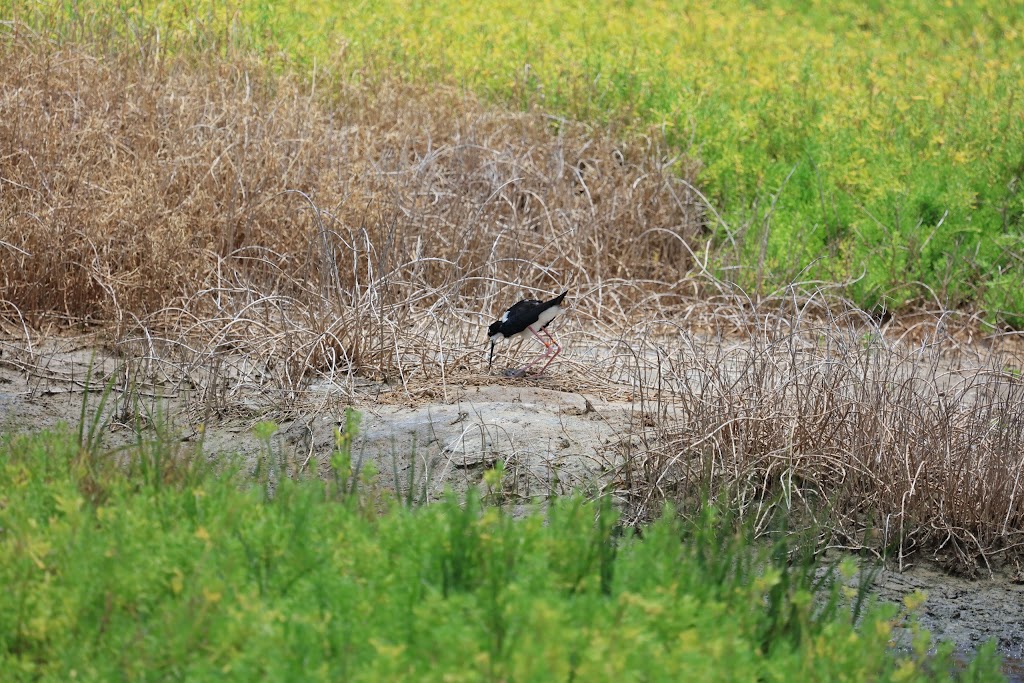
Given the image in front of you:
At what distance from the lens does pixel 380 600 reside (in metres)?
2.99

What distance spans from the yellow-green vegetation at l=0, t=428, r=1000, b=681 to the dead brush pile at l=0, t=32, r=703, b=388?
2.71 metres

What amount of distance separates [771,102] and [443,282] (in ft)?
13.5

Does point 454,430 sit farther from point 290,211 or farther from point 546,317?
point 290,211

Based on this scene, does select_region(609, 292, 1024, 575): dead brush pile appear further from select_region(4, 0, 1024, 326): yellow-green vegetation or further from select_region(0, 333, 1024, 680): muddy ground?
select_region(4, 0, 1024, 326): yellow-green vegetation

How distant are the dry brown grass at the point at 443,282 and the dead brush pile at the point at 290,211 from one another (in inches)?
0.8

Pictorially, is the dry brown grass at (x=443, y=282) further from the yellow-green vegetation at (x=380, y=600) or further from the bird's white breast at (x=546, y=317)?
the yellow-green vegetation at (x=380, y=600)

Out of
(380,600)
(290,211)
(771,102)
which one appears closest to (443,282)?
(290,211)

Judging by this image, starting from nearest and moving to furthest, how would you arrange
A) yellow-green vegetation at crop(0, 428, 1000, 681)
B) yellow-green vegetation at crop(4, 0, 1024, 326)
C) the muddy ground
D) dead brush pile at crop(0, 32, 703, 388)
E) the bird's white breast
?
yellow-green vegetation at crop(0, 428, 1000, 681), the muddy ground, the bird's white breast, dead brush pile at crop(0, 32, 703, 388), yellow-green vegetation at crop(4, 0, 1024, 326)

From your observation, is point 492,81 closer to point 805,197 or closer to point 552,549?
point 805,197

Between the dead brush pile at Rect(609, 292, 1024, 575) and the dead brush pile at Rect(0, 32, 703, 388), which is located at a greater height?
the dead brush pile at Rect(0, 32, 703, 388)

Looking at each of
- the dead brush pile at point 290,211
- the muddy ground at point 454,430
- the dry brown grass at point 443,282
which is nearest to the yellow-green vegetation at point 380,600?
the dry brown grass at point 443,282

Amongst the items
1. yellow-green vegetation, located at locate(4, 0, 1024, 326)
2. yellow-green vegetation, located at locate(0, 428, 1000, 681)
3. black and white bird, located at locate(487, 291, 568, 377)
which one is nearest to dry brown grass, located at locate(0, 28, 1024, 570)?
yellow-green vegetation, located at locate(4, 0, 1024, 326)

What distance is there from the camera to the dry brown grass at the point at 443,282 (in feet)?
16.9

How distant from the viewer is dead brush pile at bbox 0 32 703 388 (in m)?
6.54
